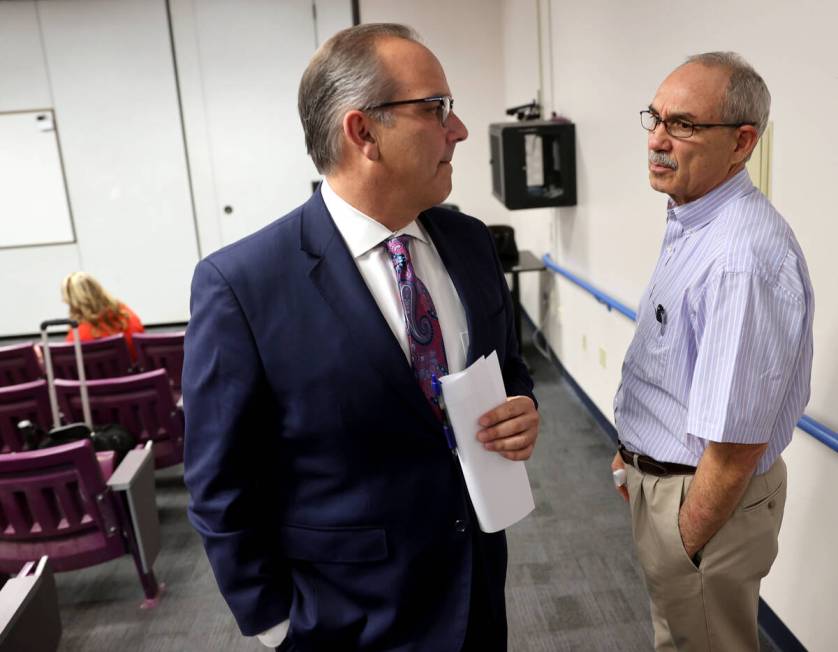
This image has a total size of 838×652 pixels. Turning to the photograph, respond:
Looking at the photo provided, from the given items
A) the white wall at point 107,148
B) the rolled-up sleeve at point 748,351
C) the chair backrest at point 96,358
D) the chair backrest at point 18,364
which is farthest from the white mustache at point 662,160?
the white wall at point 107,148

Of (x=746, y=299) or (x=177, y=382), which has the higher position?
(x=746, y=299)

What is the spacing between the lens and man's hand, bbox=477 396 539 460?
126 centimetres

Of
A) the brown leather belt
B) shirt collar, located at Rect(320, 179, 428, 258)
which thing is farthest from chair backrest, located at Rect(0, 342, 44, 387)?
the brown leather belt

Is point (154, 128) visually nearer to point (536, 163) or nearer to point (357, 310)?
point (536, 163)

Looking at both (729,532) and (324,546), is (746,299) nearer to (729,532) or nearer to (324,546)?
(729,532)

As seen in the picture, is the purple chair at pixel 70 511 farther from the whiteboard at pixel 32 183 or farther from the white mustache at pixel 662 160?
the whiteboard at pixel 32 183

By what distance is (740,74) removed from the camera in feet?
5.10

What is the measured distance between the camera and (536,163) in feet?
15.5

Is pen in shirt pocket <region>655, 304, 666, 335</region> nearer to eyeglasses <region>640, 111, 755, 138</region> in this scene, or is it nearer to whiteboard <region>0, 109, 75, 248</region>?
eyeglasses <region>640, 111, 755, 138</region>

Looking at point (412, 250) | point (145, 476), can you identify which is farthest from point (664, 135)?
point (145, 476)

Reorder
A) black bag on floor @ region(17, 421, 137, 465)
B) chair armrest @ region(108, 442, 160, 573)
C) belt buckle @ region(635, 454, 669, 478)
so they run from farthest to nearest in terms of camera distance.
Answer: black bag on floor @ region(17, 421, 137, 465)
chair armrest @ region(108, 442, 160, 573)
belt buckle @ region(635, 454, 669, 478)

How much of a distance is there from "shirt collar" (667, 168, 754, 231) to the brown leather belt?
0.57 m

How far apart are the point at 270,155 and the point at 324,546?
6931 mm

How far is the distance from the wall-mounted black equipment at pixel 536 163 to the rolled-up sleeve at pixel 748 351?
125 inches
